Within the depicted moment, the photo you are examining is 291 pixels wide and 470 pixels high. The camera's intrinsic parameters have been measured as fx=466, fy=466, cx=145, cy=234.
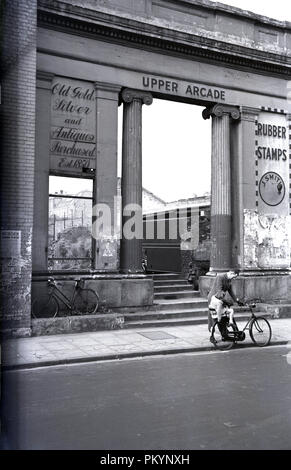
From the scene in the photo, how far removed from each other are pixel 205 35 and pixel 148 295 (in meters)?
8.03

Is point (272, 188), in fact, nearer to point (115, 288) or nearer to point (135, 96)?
point (135, 96)

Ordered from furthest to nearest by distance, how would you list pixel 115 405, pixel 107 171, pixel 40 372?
pixel 107 171, pixel 40 372, pixel 115 405

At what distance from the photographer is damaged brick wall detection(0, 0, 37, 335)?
10.7 m

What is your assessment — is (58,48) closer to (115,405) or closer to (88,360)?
(88,360)

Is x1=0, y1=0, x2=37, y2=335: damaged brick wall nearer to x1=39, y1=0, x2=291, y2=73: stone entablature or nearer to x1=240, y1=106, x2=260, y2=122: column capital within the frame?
x1=39, y1=0, x2=291, y2=73: stone entablature

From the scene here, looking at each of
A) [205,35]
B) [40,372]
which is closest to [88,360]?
[40,372]

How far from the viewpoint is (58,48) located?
12305mm

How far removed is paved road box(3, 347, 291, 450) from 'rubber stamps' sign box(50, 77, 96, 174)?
19.7 ft

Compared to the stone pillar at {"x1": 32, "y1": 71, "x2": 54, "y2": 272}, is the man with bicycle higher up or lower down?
lower down

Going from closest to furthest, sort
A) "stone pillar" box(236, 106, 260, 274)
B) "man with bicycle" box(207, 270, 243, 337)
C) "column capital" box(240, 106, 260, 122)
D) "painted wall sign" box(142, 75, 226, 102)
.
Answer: "man with bicycle" box(207, 270, 243, 337)
"painted wall sign" box(142, 75, 226, 102)
"stone pillar" box(236, 106, 260, 274)
"column capital" box(240, 106, 260, 122)

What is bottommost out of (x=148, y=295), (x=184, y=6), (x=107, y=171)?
(x=148, y=295)

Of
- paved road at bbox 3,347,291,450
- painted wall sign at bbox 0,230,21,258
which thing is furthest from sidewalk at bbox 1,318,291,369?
painted wall sign at bbox 0,230,21,258

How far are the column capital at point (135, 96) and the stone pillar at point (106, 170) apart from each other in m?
0.23

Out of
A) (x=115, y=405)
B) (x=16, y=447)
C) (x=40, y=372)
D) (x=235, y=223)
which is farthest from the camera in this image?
(x=235, y=223)
